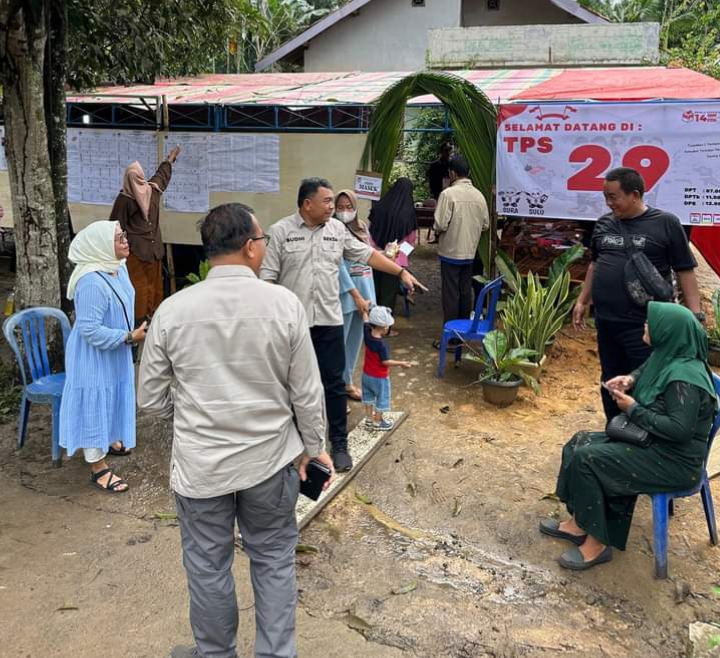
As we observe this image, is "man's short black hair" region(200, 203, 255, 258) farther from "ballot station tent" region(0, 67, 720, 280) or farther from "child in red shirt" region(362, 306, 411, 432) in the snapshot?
"ballot station tent" region(0, 67, 720, 280)

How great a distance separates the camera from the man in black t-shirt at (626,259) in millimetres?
3684

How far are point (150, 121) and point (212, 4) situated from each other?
2.12 meters

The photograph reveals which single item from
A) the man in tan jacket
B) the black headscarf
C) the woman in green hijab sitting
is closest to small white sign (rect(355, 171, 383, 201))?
the black headscarf

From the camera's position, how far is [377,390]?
4.57 metres

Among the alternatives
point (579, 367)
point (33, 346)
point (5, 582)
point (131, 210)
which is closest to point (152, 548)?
point (5, 582)

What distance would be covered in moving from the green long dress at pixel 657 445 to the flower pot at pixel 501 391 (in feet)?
6.21

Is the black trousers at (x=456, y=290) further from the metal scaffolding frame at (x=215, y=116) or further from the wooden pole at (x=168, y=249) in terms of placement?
the wooden pole at (x=168, y=249)

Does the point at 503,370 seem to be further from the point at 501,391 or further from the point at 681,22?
the point at 681,22

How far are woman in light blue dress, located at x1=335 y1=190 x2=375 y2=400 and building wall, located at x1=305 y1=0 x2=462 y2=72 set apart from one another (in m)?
12.8

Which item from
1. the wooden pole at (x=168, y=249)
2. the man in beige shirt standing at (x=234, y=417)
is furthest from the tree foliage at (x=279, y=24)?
the man in beige shirt standing at (x=234, y=417)

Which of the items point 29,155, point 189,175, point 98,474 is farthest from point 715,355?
point 29,155

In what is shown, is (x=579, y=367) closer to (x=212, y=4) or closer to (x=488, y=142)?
(x=488, y=142)

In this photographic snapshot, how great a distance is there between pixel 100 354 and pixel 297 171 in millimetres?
3753

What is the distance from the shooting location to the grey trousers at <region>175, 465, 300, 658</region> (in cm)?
228
